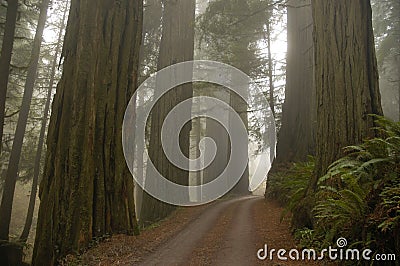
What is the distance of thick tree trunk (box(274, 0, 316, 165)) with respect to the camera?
40.0 ft

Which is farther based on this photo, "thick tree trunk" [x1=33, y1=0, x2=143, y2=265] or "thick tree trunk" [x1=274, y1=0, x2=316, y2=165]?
"thick tree trunk" [x1=274, y1=0, x2=316, y2=165]

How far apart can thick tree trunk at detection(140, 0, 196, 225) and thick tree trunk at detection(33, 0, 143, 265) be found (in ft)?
15.5

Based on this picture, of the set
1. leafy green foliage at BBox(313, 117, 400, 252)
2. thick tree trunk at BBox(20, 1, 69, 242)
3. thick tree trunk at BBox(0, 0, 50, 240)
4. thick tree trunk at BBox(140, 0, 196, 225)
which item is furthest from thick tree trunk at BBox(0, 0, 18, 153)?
leafy green foliage at BBox(313, 117, 400, 252)

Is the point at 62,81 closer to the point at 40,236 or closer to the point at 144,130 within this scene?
the point at 40,236

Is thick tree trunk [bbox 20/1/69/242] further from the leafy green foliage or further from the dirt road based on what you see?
the leafy green foliage

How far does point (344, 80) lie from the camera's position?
5.54m

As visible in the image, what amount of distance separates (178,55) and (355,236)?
9.63 m

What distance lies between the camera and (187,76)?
42.2 feet

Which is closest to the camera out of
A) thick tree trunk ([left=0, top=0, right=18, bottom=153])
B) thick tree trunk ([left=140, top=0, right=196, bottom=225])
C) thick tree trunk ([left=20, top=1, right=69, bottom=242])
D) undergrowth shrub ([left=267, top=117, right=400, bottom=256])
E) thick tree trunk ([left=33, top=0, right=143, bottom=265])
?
undergrowth shrub ([left=267, top=117, right=400, bottom=256])

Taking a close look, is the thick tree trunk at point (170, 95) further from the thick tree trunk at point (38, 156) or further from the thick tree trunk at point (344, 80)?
the thick tree trunk at point (344, 80)

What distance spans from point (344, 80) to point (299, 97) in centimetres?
751

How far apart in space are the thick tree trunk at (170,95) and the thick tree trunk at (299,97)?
360 cm

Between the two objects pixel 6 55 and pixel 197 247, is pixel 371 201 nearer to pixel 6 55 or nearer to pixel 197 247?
pixel 197 247

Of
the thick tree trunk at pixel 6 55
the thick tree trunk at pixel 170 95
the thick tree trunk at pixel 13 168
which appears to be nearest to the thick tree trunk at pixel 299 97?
the thick tree trunk at pixel 170 95
